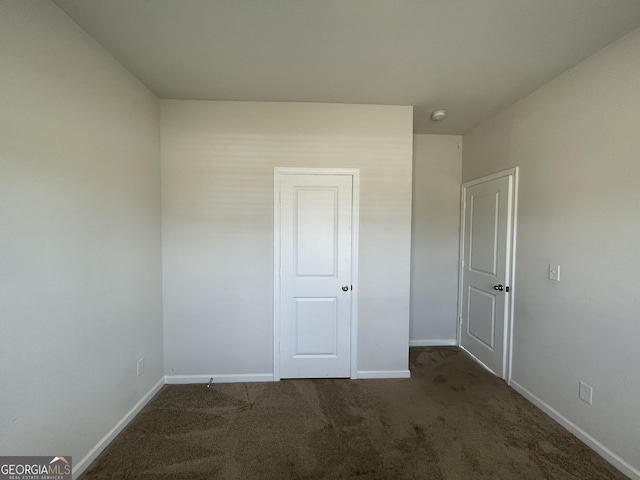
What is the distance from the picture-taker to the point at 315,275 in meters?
2.50

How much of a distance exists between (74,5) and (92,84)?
386 mm

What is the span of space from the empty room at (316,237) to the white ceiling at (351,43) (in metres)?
0.02

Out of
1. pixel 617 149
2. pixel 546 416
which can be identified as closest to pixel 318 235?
pixel 617 149

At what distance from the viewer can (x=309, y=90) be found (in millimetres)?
2209

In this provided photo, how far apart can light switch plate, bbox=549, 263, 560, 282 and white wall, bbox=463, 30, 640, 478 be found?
43 millimetres

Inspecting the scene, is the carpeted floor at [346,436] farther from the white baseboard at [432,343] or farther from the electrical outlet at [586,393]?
the white baseboard at [432,343]

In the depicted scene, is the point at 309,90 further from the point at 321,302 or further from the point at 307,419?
the point at 307,419

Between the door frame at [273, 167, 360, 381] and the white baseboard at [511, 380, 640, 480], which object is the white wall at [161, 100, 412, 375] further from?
the white baseboard at [511, 380, 640, 480]

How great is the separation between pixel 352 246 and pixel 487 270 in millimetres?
1476

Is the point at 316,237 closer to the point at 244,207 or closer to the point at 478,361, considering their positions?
the point at 244,207

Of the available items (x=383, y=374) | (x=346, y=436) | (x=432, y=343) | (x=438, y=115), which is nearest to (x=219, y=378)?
(x=346, y=436)

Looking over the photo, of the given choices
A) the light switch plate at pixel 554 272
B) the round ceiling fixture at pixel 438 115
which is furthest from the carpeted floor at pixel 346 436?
the round ceiling fixture at pixel 438 115

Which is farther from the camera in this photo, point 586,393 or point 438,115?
point 438,115

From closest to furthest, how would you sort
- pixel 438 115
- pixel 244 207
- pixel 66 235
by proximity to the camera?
pixel 66 235 < pixel 244 207 < pixel 438 115
